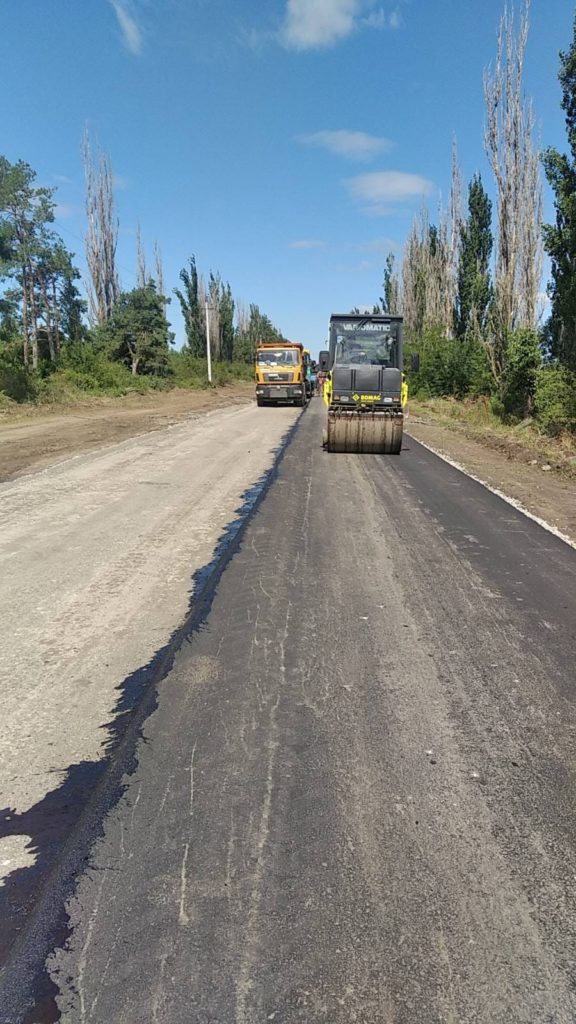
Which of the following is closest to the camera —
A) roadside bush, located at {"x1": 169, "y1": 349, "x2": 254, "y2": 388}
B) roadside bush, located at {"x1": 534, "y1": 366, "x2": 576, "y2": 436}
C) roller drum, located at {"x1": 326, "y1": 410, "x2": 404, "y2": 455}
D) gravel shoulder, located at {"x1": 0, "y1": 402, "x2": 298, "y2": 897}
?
gravel shoulder, located at {"x1": 0, "y1": 402, "x2": 298, "y2": 897}

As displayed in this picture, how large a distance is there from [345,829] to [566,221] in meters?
18.3

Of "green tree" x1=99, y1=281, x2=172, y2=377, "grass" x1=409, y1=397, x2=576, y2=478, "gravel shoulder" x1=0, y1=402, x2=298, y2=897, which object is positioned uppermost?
"green tree" x1=99, y1=281, x2=172, y2=377

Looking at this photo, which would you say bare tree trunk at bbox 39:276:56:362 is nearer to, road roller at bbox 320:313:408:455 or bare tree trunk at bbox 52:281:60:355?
bare tree trunk at bbox 52:281:60:355

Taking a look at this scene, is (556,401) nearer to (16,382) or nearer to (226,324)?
(16,382)

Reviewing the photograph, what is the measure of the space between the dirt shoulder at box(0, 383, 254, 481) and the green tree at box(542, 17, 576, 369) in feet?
39.5

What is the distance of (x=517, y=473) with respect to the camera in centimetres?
1173

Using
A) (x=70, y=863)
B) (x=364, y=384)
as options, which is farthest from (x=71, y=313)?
(x=70, y=863)

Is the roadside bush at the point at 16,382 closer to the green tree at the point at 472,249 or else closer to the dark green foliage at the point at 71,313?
the dark green foliage at the point at 71,313

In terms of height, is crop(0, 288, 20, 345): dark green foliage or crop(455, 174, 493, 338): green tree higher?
crop(455, 174, 493, 338): green tree

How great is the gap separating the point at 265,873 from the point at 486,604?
314cm

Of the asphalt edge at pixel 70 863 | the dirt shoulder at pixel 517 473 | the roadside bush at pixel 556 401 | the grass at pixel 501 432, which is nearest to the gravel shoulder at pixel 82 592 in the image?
the asphalt edge at pixel 70 863

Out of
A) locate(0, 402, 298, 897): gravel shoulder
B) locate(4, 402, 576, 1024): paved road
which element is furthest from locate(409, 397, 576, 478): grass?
locate(4, 402, 576, 1024): paved road

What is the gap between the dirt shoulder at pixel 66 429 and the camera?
12.6 meters

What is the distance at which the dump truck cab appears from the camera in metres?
30.0
